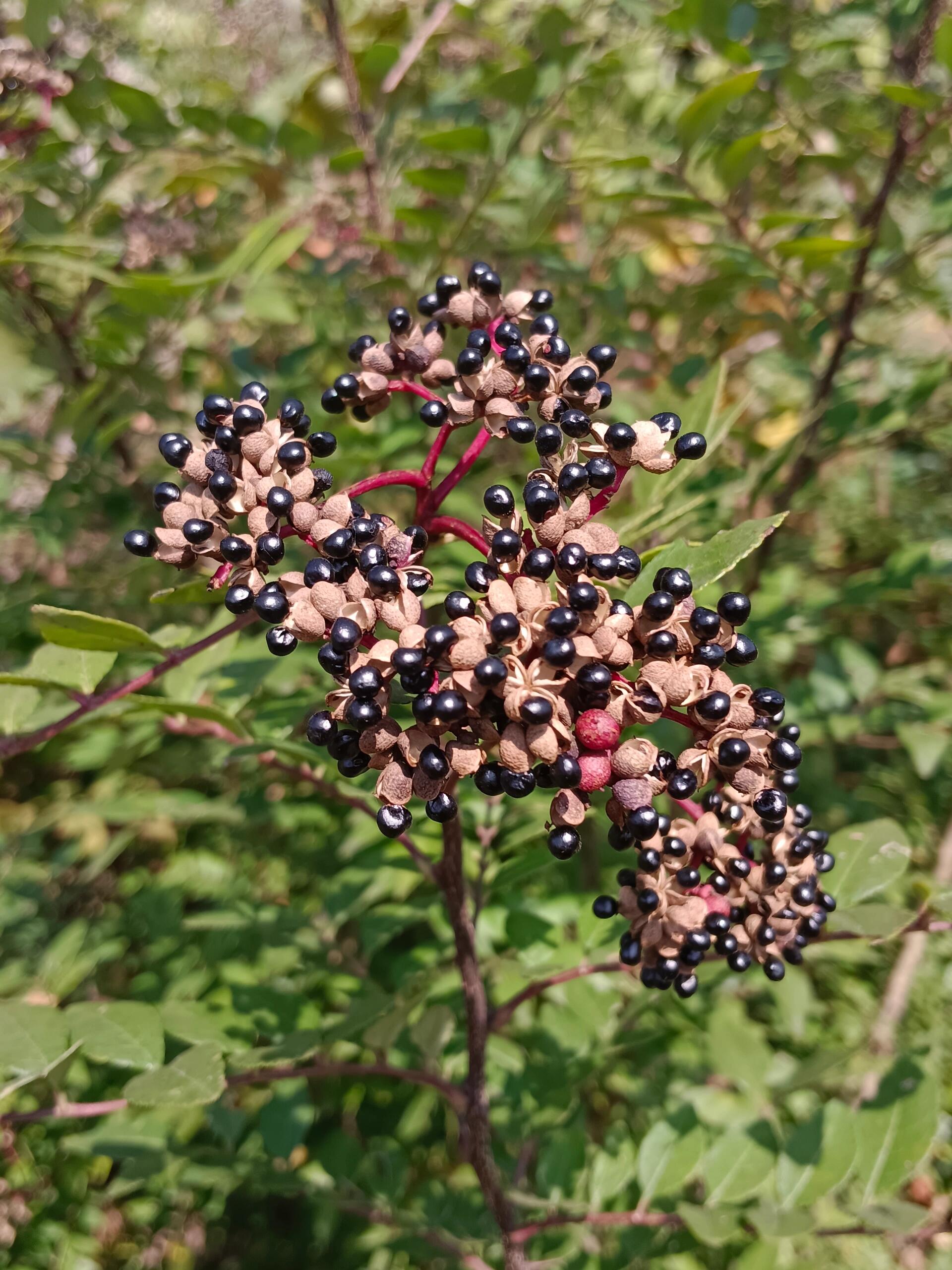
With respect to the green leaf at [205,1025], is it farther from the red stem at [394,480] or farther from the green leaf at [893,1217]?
the green leaf at [893,1217]

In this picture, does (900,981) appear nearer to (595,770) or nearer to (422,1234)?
(422,1234)

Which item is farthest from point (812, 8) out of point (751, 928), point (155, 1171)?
point (155, 1171)

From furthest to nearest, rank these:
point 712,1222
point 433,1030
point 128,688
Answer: point 433,1030, point 712,1222, point 128,688

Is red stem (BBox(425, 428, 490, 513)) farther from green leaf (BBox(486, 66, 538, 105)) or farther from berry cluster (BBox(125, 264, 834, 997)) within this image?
green leaf (BBox(486, 66, 538, 105))

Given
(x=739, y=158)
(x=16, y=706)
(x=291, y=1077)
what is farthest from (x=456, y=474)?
(x=739, y=158)

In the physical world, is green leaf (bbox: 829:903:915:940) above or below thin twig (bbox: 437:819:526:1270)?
above

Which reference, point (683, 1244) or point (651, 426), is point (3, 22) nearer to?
point (651, 426)

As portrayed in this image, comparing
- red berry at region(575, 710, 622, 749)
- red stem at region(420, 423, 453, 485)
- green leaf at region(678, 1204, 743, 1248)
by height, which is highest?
red stem at region(420, 423, 453, 485)

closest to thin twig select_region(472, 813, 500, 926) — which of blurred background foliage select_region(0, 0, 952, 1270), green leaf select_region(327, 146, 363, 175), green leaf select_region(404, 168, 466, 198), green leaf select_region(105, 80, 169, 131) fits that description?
blurred background foliage select_region(0, 0, 952, 1270)
